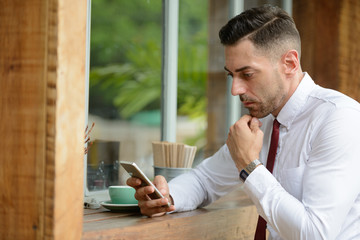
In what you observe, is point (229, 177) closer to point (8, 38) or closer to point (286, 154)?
point (286, 154)

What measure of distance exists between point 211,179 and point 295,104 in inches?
19.9

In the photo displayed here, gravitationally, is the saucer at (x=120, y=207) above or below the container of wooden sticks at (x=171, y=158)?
below

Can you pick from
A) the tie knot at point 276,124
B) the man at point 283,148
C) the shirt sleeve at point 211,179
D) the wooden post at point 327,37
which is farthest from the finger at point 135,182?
the wooden post at point 327,37

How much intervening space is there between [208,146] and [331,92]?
2574 millimetres

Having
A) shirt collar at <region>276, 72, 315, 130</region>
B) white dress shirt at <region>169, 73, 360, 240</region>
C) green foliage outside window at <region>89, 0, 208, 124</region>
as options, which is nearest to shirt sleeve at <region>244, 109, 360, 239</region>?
white dress shirt at <region>169, 73, 360, 240</region>

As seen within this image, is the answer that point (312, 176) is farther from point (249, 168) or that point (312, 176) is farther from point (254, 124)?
point (254, 124)

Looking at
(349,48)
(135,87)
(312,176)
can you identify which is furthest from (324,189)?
(135,87)

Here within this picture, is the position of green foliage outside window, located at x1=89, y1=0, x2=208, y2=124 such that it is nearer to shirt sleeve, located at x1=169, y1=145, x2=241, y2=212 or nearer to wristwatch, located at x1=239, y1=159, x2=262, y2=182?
shirt sleeve, located at x1=169, y1=145, x2=241, y2=212

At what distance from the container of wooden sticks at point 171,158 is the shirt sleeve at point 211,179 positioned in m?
0.11

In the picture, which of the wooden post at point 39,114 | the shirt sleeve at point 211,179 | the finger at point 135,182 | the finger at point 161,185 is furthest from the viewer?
the shirt sleeve at point 211,179

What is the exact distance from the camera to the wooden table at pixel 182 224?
5.64ft

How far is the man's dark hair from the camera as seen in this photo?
1.95 metres

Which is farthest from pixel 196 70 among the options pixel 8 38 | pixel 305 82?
pixel 8 38

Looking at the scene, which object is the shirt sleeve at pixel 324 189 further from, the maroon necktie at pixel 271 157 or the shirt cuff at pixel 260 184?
the maroon necktie at pixel 271 157
